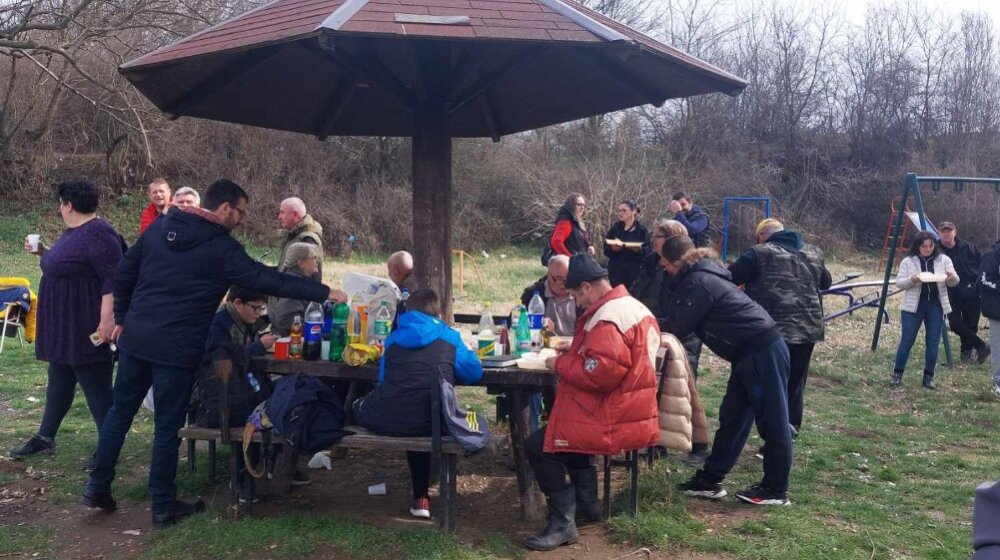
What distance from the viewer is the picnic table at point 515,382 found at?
4.67 m

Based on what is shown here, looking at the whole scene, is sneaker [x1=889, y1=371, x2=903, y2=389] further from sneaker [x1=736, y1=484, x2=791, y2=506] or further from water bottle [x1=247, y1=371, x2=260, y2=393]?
water bottle [x1=247, y1=371, x2=260, y2=393]

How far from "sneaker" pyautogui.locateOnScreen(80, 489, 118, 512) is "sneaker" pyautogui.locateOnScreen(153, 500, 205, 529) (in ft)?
1.44

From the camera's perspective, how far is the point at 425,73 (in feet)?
16.8

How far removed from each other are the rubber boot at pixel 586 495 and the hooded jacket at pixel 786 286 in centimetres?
207

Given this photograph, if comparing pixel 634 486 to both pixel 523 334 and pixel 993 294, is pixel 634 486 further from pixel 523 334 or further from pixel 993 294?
pixel 993 294

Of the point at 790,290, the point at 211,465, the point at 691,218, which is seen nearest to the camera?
the point at 211,465

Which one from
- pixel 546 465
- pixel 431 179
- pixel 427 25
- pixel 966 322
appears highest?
pixel 427 25

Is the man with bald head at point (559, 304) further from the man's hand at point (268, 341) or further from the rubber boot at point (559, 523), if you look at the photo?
the man's hand at point (268, 341)

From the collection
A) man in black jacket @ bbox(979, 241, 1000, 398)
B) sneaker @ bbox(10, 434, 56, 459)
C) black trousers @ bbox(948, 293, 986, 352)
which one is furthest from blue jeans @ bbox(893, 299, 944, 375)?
sneaker @ bbox(10, 434, 56, 459)

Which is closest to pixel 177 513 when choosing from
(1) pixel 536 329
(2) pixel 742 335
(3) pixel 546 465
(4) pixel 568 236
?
(3) pixel 546 465

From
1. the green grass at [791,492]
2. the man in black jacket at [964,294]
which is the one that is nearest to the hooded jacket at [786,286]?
the green grass at [791,492]

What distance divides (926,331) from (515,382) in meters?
6.02

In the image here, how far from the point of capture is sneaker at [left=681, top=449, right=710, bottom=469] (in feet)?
19.6

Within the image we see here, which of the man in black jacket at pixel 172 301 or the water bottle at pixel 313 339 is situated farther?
the water bottle at pixel 313 339
